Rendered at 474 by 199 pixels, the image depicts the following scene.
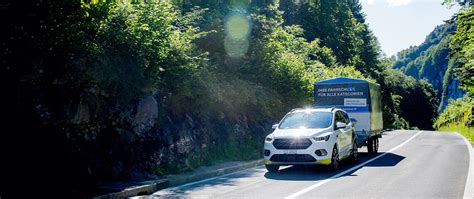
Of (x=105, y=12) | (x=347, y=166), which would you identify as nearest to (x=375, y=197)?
(x=347, y=166)

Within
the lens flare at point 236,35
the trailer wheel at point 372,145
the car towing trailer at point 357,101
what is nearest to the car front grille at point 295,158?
the car towing trailer at point 357,101

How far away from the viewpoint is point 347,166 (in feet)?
49.1

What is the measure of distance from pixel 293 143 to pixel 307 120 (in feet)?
5.71

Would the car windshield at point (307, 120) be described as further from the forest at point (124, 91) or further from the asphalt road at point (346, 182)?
the forest at point (124, 91)

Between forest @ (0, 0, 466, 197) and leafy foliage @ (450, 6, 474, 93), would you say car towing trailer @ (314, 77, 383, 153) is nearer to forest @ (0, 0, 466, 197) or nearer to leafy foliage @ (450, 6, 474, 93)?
forest @ (0, 0, 466, 197)

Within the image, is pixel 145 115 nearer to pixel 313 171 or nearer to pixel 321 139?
pixel 321 139

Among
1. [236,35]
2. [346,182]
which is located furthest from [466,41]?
[346,182]

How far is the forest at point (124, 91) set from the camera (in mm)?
10164

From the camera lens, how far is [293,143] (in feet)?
43.1

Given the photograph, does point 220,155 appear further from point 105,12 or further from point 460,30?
point 460,30

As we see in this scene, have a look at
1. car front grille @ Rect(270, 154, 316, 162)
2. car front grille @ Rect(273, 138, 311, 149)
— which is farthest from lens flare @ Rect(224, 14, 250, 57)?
car front grille @ Rect(270, 154, 316, 162)

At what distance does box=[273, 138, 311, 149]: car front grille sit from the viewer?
13.0 m

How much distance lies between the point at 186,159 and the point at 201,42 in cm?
723

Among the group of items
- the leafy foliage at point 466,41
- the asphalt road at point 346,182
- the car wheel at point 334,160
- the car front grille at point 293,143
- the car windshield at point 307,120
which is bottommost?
the asphalt road at point 346,182
